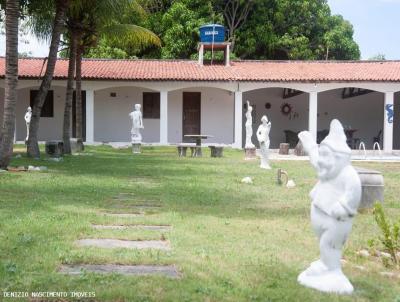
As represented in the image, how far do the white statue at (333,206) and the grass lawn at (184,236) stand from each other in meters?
0.16

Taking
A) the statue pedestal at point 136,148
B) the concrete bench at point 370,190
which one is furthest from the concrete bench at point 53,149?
the concrete bench at point 370,190

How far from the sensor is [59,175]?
11602mm

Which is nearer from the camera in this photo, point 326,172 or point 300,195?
point 326,172

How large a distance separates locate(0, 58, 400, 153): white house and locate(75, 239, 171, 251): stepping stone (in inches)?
694

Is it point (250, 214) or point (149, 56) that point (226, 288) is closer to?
point (250, 214)

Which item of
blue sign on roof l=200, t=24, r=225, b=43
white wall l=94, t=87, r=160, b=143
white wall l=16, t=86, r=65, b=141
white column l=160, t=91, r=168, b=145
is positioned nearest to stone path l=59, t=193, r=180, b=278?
white column l=160, t=91, r=168, b=145

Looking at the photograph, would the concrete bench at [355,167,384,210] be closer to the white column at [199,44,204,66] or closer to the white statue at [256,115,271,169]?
the white statue at [256,115,271,169]

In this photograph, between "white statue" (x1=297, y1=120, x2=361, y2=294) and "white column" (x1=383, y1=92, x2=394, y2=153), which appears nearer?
"white statue" (x1=297, y1=120, x2=361, y2=294)

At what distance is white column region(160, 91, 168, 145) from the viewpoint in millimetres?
23281

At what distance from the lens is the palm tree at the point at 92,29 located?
54.1 ft

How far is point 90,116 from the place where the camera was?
23.6 m

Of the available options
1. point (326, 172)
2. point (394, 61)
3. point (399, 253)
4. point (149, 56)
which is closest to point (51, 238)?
point (326, 172)

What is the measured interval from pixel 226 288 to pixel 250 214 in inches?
140

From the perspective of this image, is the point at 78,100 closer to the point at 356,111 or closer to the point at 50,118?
the point at 50,118
